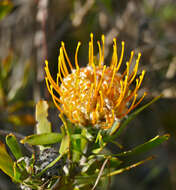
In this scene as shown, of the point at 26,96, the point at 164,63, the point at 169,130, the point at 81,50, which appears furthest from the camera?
the point at 81,50

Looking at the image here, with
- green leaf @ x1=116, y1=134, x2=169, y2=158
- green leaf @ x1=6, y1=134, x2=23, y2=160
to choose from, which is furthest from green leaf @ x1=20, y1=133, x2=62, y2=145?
green leaf @ x1=116, y1=134, x2=169, y2=158

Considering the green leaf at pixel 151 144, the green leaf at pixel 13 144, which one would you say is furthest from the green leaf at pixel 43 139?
the green leaf at pixel 151 144

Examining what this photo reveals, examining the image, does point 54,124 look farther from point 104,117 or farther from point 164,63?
point 164,63

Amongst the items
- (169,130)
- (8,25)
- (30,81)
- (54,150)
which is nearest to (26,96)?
(30,81)

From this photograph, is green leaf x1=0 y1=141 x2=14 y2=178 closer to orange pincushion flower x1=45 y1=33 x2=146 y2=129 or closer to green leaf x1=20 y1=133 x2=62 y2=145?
green leaf x1=20 y1=133 x2=62 y2=145

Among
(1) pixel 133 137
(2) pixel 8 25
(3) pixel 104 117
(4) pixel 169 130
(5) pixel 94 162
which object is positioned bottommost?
(1) pixel 133 137

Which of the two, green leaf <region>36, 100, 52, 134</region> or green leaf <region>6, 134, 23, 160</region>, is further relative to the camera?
green leaf <region>36, 100, 52, 134</region>

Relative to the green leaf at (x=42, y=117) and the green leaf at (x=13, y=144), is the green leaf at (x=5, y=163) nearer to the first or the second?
the green leaf at (x=13, y=144)
